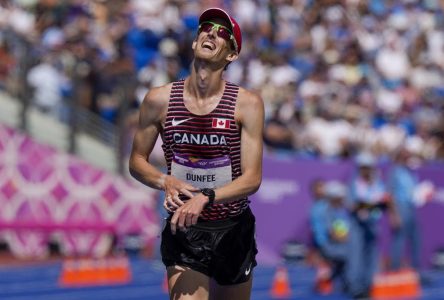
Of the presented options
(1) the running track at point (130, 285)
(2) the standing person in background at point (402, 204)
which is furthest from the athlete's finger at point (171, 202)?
(2) the standing person in background at point (402, 204)

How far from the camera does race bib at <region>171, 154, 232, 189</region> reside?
6199 millimetres

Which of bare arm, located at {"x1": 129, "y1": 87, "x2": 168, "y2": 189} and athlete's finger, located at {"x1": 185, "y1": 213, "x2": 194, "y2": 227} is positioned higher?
bare arm, located at {"x1": 129, "y1": 87, "x2": 168, "y2": 189}

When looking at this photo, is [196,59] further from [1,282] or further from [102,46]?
[102,46]

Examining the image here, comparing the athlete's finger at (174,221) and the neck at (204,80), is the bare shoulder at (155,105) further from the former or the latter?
the athlete's finger at (174,221)

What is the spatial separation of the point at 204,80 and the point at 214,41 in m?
0.21

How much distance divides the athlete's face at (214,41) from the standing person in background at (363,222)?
8141 mm

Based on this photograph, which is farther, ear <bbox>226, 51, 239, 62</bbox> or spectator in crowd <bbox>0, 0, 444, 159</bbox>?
spectator in crowd <bbox>0, 0, 444, 159</bbox>

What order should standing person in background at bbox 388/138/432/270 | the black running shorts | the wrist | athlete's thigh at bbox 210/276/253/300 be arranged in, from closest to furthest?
the wrist, the black running shorts, athlete's thigh at bbox 210/276/253/300, standing person in background at bbox 388/138/432/270

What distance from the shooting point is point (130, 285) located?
50.9ft

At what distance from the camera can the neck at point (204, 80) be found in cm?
616

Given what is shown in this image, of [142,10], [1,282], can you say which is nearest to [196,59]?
[1,282]

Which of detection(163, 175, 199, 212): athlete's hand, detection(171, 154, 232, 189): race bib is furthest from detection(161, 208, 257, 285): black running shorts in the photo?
detection(163, 175, 199, 212): athlete's hand

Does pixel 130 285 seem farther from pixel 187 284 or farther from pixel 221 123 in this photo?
pixel 221 123

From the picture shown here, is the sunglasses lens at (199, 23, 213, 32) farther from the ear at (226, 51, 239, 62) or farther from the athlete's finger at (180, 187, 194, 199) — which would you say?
the athlete's finger at (180, 187, 194, 199)
